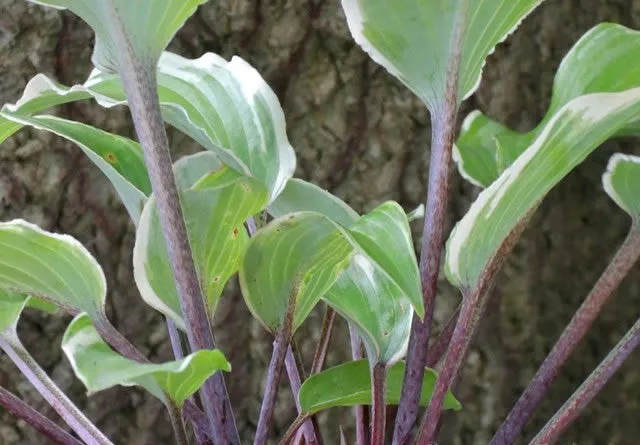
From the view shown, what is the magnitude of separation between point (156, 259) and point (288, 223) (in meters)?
0.09

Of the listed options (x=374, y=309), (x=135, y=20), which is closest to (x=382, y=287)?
(x=374, y=309)

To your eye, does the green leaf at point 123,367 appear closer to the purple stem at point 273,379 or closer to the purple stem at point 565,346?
the purple stem at point 273,379

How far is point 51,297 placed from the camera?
0.45 meters

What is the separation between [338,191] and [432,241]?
40cm

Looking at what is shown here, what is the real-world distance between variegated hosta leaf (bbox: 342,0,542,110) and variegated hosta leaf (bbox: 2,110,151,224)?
0.63 ft

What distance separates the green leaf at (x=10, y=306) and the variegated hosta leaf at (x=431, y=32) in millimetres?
287

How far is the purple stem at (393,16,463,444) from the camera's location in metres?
0.44

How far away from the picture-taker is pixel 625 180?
1.71 ft

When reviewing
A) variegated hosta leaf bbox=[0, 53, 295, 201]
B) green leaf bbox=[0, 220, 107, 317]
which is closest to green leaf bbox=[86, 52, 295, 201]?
variegated hosta leaf bbox=[0, 53, 295, 201]

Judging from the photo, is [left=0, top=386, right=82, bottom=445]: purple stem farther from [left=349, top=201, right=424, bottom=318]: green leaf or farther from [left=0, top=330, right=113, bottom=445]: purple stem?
[left=349, top=201, right=424, bottom=318]: green leaf

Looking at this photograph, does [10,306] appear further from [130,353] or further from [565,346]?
[565,346]

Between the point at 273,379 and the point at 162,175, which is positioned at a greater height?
the point at 162,175

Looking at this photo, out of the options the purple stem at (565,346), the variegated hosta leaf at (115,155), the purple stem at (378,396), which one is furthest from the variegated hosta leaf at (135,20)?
the purple stem at (565,346)

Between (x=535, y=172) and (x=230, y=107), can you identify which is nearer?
(x=535, y=172)
